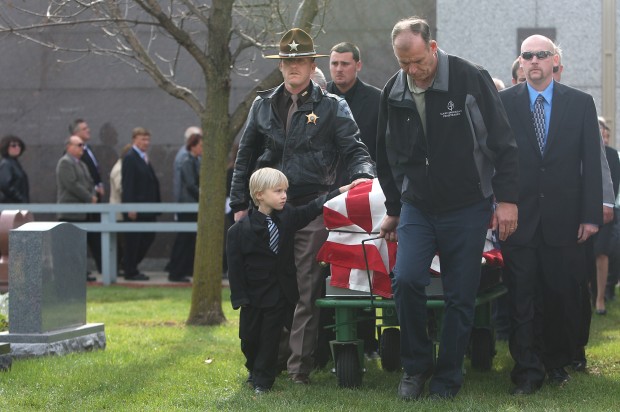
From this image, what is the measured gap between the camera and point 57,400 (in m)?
7.55

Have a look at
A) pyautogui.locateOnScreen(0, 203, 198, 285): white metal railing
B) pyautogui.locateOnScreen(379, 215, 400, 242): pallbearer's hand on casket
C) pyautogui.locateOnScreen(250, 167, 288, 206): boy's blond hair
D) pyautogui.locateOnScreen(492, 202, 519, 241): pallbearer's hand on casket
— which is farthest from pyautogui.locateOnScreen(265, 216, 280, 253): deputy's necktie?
pyautogui.locateOnScreen(0, 203, 198, 285): white metal railing

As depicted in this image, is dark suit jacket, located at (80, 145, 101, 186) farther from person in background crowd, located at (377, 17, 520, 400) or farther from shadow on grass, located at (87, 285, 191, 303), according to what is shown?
person in background crowd, located at (377, 17, 520, 400)

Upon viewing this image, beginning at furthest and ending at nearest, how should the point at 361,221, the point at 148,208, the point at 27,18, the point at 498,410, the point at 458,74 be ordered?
the point at 27,18 → the point at 148,208 → the point at 361,221 → the point at 458,74 → the point at 498,410

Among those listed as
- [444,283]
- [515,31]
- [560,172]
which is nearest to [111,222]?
Result: [515,31]

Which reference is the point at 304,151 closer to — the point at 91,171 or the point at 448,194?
the point at 448,194

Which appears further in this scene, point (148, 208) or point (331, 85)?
point (148, 208)

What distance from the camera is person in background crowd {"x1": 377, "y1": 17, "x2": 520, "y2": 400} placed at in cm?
739

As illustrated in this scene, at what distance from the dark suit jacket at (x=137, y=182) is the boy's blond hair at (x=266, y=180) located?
31.8 ft

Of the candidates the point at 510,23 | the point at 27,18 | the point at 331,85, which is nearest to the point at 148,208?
the point at 27,18

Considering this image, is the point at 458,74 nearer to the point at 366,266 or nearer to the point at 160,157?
the point at 366,266

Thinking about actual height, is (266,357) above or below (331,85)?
below

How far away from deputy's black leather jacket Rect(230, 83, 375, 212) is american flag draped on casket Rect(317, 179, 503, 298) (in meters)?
0.29

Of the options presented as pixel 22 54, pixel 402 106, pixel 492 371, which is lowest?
pixel 492 371

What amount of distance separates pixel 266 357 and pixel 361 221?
1050 mm
